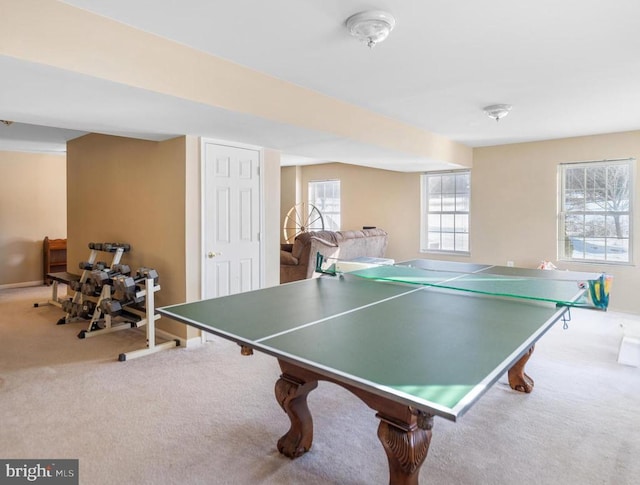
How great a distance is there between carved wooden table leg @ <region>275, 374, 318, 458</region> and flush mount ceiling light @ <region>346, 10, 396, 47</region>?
1900 millimetres

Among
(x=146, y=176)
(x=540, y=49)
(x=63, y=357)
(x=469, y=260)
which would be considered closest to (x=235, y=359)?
(x=63, y=357)

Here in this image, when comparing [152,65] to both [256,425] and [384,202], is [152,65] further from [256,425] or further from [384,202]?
[384,202]

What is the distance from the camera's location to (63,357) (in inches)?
141

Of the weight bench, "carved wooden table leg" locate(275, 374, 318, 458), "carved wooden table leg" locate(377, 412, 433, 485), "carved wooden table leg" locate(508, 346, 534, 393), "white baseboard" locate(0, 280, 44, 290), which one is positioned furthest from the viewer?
"white baseboard" locate(0, 280, 44, 290)

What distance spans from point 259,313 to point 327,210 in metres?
6.93

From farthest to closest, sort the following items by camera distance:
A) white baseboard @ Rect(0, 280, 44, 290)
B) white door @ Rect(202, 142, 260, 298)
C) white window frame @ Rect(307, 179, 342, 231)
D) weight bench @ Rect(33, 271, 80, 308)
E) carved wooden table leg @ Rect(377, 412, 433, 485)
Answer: white window frame @ Rect(307, 179, 342, 231)
white baseboard @ Rect(0, 280, 44, 290)
weight bench @ Rect(33, 271, 80, 308)
white door @ Rect(202, 142, 260, 298)
carved wooden table leg @ Rect(377, 412, 433, 485)

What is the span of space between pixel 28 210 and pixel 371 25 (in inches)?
277

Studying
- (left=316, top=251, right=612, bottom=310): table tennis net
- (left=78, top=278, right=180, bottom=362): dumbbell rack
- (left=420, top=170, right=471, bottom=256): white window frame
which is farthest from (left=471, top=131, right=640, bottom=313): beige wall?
(left=78, top=278, right=180, bottom=362): dumbbell rack

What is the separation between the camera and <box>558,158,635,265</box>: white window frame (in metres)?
5.25

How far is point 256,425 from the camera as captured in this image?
248 centimetres

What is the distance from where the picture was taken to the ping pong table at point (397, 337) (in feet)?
4.33

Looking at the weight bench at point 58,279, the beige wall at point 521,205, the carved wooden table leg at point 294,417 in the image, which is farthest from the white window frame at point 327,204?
the carved wooden table leg at point 294,417

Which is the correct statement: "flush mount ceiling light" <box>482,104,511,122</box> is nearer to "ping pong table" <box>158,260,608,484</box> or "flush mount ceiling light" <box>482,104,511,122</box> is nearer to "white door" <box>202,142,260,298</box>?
"ping pong table" <box>158,260,608,484</box>

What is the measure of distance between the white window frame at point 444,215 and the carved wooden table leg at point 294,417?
5.19 metres
